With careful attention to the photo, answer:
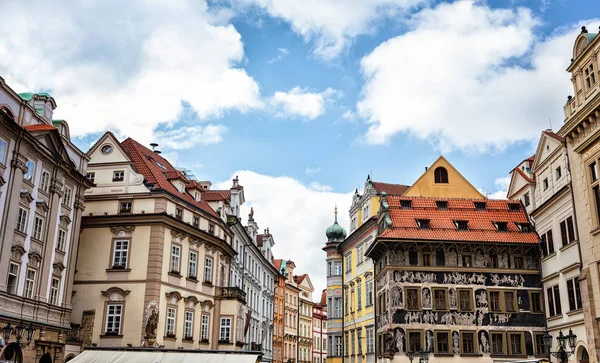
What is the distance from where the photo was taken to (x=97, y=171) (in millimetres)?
40062

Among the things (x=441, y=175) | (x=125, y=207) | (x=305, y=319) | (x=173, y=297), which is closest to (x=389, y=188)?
(x=441, y=175)

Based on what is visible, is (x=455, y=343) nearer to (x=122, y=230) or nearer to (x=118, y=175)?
(x=122, y=230)

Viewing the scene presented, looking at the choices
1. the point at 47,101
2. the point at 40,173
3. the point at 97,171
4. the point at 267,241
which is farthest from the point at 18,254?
the point at 267,241

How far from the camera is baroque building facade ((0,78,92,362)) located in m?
27.5

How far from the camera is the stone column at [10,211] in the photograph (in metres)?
27.2

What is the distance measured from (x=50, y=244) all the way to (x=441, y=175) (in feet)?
93.6

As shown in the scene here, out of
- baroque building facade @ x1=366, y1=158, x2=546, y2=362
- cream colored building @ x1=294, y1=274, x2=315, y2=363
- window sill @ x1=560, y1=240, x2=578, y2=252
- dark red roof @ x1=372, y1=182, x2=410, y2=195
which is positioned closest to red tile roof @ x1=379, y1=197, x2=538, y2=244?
baroque building facade @ x1=366, y1=158, x2=546, y2=362

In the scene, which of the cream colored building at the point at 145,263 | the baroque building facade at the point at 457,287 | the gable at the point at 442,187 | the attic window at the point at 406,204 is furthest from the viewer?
the gable at the point at 442,187

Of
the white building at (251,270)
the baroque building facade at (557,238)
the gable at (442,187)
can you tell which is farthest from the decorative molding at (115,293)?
the baroque building facade at (557,238)

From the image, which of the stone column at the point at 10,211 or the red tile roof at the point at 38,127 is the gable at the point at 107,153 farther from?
the stone column at the point at 10,211

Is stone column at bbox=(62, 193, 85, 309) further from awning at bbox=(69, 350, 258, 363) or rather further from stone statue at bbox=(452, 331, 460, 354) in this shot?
stone statue at bbox=(452, 331, 460, 354)

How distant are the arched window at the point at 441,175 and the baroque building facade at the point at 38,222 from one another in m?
25.6

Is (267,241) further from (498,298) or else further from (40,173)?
(40,173)

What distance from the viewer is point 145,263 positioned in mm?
36875
